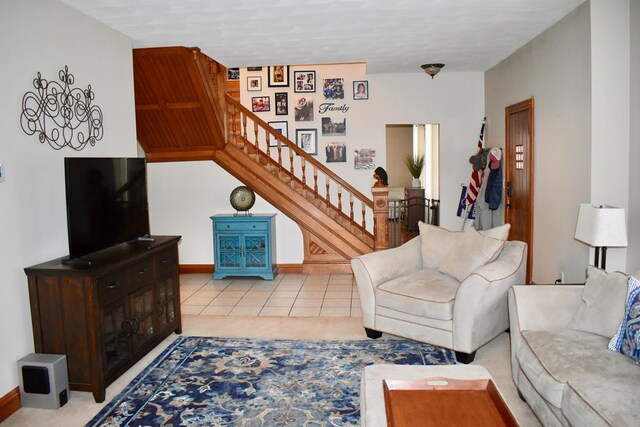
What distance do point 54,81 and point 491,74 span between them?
5790 mm

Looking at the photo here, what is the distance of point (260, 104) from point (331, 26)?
3.47 meters

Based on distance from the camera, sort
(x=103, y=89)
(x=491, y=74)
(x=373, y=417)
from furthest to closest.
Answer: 1. (x=491, y=74)
2. (x=103, y=89)
3. (x=373, y=417)

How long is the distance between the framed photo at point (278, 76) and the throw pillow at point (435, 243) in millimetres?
4135

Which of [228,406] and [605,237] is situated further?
[605,237]

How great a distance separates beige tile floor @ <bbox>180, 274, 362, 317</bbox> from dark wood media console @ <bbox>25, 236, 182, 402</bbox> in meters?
1.61

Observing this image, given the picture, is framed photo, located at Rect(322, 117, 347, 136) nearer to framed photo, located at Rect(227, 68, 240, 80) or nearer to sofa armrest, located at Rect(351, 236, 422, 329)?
framed photo, located at Rect(227, 68, 240, 80)

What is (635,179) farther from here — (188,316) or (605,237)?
(188,316)

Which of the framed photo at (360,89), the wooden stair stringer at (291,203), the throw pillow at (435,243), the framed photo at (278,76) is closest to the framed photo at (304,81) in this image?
the framed photo at (278,76)

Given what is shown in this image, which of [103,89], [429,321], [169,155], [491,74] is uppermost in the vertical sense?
[491,74]

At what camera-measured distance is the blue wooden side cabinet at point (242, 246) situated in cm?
679

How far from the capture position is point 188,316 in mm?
5309

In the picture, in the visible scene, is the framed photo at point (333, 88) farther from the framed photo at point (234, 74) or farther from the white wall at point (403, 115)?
the framed photo at point (234, 74)

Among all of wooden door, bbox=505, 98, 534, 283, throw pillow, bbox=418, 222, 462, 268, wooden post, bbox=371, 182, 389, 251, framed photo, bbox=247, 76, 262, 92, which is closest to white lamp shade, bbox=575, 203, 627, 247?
throw pillow, bbox=418, 222, 462, 268

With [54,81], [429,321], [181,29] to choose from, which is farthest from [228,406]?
[181,29]
